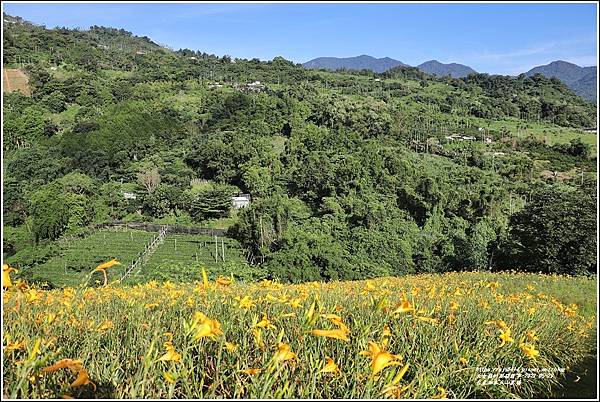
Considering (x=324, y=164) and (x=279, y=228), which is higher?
(x=324, y=164)

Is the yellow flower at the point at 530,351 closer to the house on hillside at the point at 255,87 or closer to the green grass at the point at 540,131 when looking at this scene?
the green grass at the point at 540,131

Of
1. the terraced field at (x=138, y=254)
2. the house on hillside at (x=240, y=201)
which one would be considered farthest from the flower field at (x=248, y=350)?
the house on hillside at (x=240, y=201)

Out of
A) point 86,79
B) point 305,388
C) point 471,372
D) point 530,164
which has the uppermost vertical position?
point 86,79

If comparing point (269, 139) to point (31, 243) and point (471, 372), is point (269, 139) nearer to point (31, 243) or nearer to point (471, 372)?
point (31, 243)

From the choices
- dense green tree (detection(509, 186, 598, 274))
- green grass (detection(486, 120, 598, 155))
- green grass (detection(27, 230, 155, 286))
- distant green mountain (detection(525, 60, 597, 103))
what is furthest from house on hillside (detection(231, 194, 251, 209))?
green grass (detection(486, 120, 598, 155))

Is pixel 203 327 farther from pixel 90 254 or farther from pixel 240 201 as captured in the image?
pixel 240 201

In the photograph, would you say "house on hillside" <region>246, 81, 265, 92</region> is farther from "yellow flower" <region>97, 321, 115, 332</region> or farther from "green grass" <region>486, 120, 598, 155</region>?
"yellow flower" <region>97, 321, 115, 332</region>

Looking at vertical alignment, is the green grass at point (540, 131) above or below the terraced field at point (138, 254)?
above

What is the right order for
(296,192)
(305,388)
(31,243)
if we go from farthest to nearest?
(296,192) → (31,243) → (305,388)

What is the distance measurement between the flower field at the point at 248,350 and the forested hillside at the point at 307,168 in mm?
9120

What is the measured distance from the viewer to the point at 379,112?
52312 mm

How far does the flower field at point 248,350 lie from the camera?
1.06 m

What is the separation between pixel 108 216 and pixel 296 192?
14142 millimetres

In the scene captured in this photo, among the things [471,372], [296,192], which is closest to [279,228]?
[296,192]
